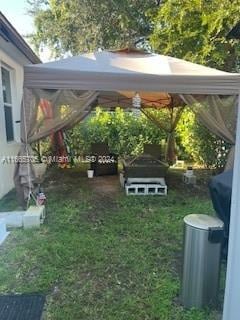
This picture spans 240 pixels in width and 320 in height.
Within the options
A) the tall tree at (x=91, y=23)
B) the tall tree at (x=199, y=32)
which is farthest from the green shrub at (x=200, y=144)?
the tall tree at (x=91, y=23)

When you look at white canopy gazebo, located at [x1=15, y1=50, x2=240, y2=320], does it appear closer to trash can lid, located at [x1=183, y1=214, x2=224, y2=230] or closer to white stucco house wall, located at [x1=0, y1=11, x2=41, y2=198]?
white stucco house wall, located at [x1=0, y1=11, x2=41, y2=198]

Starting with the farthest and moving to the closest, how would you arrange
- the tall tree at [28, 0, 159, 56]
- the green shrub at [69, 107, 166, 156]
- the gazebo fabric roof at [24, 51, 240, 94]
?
the tall tree at [28, 0, 159, 56], the green shrub at [69, 107, 166, 156], the gazebo fabric roof at [24, 51, 240, 94]

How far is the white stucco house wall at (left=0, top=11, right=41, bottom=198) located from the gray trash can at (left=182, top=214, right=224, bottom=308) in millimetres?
4201

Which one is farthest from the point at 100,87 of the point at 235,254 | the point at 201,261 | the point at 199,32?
the point at 199,32

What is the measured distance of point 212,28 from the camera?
282 inches

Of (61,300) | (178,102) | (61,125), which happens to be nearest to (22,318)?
(61,300)

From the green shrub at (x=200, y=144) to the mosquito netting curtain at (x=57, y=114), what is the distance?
2.01 meters

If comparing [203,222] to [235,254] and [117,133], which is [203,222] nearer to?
[235,254]

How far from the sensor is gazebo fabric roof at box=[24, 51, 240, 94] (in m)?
4.95

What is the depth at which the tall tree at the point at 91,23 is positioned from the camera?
1055cm

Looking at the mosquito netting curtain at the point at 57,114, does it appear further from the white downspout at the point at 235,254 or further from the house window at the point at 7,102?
the white downspout at the point at 235,254

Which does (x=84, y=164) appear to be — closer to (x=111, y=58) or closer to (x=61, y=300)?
(x=111, y=58)

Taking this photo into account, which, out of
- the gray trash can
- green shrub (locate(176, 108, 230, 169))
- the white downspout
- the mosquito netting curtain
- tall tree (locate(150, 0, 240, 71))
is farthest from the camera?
green shrub (locate(176, 108, 230, 169))

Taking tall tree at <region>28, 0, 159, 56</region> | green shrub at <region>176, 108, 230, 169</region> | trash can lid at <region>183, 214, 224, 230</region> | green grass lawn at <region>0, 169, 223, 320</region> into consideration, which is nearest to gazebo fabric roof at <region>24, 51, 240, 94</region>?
green grass lawn at <region>0, 169, 223, 320</region>
